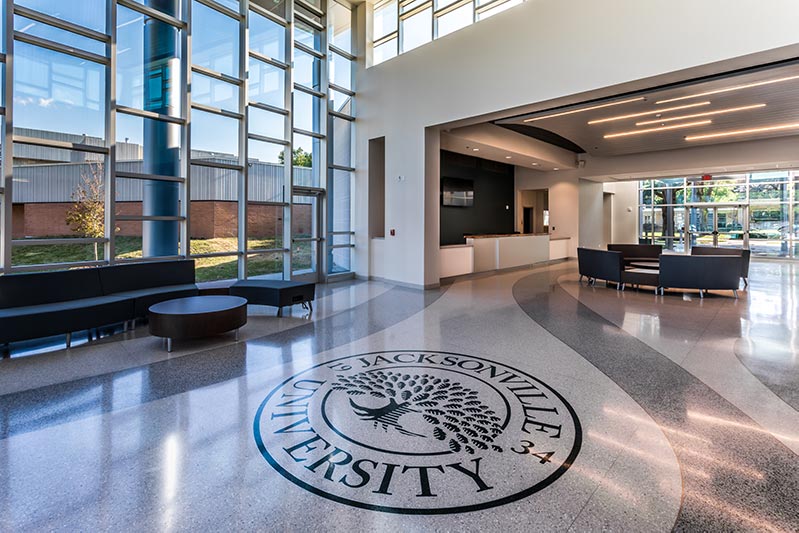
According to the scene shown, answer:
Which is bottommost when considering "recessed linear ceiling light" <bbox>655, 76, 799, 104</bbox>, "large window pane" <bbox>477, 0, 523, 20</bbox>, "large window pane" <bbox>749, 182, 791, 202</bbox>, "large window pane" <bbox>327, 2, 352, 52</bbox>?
"large window pane" <bbox>749, 182, 791, 202</bbox>

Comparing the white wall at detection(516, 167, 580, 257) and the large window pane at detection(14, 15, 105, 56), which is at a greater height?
the large window pane at detection(14, 15, 105, 56)

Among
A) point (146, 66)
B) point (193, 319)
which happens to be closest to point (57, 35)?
point (146, 66)

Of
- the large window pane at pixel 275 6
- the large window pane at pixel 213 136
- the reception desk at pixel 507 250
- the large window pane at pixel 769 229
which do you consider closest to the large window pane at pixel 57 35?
the large window pane at pixel 213 136

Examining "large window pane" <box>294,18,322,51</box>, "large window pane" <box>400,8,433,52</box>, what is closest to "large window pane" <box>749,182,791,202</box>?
"large window pane" <box>400,8,433,52</box>

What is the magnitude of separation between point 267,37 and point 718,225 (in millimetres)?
17964

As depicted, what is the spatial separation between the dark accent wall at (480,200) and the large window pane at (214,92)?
19.7ft

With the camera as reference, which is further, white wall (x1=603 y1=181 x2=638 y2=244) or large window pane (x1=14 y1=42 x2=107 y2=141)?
white wall (x1=603 y1=181 x2=638 y2=244)

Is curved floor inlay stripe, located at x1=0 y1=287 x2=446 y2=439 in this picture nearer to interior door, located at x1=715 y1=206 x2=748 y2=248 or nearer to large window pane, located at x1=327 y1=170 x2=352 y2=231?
large window pane, located at x1=327 y1=170 x2=352 y2=231

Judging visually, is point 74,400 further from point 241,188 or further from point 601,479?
point 241,188

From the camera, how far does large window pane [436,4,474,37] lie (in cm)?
845

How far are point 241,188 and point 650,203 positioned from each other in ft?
59.9

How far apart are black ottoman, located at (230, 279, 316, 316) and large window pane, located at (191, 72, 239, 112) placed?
3.42 meters

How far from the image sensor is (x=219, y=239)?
7645 mm

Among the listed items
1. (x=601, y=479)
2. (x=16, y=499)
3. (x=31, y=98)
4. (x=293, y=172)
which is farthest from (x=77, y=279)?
(x=601, y=479)
